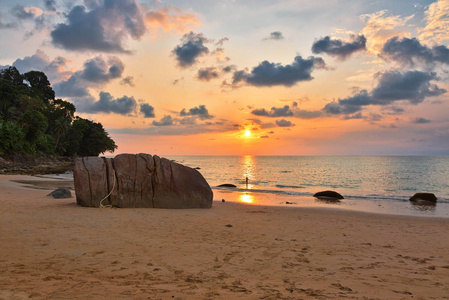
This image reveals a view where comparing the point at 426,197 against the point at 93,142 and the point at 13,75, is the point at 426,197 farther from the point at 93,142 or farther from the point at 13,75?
the point at 13,75

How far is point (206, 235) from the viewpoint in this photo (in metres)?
8.78

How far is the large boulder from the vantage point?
12.6 m

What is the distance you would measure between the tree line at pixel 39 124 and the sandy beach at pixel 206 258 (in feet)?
169

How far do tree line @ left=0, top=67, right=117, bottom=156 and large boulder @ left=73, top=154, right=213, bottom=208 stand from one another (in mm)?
47054

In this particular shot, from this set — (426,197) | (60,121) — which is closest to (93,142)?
(60,121)

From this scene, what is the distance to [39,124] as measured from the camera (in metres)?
55.8

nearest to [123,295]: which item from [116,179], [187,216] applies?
[187,216]

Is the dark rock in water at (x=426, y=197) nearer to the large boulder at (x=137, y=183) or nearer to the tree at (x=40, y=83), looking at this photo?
the large boulder at (x=137, y=183)

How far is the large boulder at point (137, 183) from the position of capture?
1262 cm

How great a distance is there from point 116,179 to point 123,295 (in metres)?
9.49

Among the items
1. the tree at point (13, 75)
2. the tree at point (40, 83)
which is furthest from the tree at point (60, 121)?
the tree at point (13, 75)

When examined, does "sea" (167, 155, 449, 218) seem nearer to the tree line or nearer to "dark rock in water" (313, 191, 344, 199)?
"dark rock in water" (313, 191, 344, 199)

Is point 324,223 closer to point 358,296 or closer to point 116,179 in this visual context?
point 358,296

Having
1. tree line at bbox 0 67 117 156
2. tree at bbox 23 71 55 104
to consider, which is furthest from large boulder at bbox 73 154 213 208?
tree at bbox 23 71 55 104
